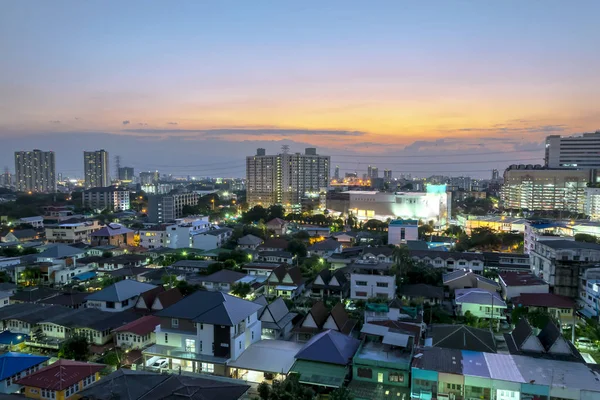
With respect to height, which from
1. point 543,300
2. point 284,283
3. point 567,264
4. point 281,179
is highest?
A: point 281,179

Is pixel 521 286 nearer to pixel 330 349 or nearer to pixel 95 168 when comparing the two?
pixel 330 349

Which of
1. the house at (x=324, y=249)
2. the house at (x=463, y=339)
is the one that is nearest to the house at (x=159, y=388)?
the house at (x=463, y=339)

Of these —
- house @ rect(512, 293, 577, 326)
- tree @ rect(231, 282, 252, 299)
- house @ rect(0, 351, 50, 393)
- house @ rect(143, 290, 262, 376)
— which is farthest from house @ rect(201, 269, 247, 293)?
house @ rect(512, 293, 577, 326)

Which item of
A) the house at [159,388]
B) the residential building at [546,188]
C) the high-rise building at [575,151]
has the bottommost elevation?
the house at [159,388]

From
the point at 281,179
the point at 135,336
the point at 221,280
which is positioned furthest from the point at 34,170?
the point at 135,336

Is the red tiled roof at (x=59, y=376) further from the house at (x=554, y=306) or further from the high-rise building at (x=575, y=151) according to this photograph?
the high-rise building at (x=575, y=151)
